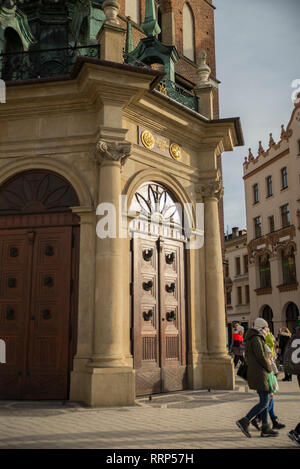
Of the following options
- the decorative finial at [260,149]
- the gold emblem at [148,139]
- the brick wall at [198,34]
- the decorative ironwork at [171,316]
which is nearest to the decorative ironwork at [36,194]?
the gold emblem at [148,139]

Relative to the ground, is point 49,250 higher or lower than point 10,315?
higher

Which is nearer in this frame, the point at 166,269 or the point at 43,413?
the point at 43,413

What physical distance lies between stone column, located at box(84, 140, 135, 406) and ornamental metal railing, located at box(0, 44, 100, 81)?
2605mm

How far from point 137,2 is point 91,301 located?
13427 millimetres

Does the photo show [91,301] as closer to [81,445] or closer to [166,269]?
[166,269]

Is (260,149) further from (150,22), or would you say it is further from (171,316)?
(171,316)

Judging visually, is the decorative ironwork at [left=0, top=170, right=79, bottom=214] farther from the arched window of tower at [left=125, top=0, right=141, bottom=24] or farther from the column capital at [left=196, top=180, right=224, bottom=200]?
the arched window of tower at [left=125, top=0, right=141, bottom=24]

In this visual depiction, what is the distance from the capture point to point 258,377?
634 centimetres

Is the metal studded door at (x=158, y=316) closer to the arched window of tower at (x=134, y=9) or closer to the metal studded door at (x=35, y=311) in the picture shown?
the metal studded door at (x=35, y=311)

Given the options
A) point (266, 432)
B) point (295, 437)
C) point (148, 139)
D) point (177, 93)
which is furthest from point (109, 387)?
point (177, 93)

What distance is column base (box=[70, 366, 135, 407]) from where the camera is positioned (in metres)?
8.98

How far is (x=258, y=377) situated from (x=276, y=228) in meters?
32.3

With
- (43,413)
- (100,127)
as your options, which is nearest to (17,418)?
(43,413)

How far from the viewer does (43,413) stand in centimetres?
816
